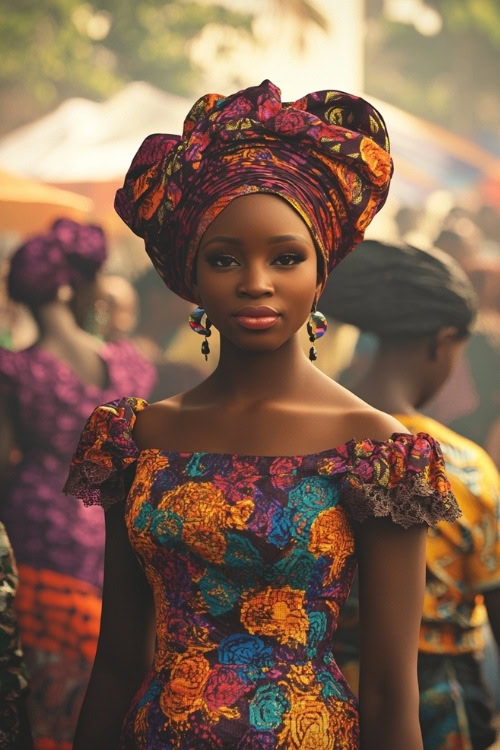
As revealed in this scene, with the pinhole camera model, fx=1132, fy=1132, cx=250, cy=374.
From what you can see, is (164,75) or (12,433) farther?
(164,75)

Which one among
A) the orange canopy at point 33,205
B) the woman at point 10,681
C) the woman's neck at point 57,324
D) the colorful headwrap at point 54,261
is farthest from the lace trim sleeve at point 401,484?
the orange canopy at point 33,205

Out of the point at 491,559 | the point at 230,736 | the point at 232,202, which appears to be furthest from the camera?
the point at 491,559

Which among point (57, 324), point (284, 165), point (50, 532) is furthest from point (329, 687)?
point (57, 324)

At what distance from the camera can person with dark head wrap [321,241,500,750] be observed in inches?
114

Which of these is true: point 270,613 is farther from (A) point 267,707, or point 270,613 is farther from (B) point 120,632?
(B) point 120,632

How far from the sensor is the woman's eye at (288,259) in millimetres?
1947

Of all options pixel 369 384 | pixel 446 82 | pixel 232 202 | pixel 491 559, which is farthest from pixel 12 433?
pixel 446 82

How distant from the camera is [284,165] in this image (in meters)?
1.99

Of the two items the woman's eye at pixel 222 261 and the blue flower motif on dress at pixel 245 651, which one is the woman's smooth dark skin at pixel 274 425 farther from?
the blue flower motif on dress at pixel 245 651

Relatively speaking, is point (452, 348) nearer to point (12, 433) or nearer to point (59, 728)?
point (12, 433)

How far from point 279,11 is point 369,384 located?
373cm

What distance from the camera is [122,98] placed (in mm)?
5941

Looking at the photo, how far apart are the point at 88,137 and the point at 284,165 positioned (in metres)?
4.07

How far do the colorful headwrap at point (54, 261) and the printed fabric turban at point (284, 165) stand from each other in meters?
2.88
